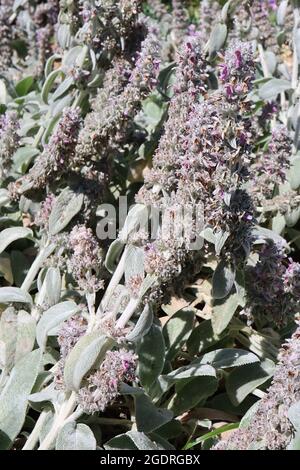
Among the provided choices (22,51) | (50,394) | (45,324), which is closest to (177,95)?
(45,324)

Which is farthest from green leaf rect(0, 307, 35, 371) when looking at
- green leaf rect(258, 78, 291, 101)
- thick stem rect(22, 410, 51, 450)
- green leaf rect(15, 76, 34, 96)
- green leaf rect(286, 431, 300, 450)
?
green leaf rect(15, 76, 34, 96)

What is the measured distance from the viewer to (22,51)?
5.52 m

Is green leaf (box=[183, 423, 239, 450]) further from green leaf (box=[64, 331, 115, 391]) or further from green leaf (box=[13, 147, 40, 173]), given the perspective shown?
green leaf (box=[13, 147, 40, 173])

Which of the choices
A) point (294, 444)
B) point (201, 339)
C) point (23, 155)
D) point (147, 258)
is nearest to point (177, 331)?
point (201, 339)

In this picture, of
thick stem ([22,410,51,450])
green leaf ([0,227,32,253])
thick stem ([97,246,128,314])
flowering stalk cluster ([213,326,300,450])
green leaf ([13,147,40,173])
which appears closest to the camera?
flowering stalk cluster ([213,326,300,450])

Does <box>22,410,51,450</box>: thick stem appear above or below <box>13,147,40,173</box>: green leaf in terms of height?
below

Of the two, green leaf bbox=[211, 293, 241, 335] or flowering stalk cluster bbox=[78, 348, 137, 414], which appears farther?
green leaf bbox=[211, 293, 241, 335]

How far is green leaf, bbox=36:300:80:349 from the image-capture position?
8.20 ft

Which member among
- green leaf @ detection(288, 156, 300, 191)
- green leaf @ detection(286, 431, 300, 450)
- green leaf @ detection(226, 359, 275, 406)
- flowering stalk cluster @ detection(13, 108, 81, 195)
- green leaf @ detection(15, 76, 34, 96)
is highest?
flowering stalk cluster @ detection(13, 108, 81, 195)

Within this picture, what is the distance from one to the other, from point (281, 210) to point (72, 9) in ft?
4.83

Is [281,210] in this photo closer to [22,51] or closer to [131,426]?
[131,426]

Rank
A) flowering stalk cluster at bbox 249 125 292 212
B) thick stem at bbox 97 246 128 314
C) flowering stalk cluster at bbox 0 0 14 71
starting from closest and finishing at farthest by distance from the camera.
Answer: thick stem at bbox 97 246 128 314 < flowering stalk cluster at bbox 249 125 292 212 < flowering stalk cluster at bbox 0 0 14 71

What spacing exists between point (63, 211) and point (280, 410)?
1296 mm
